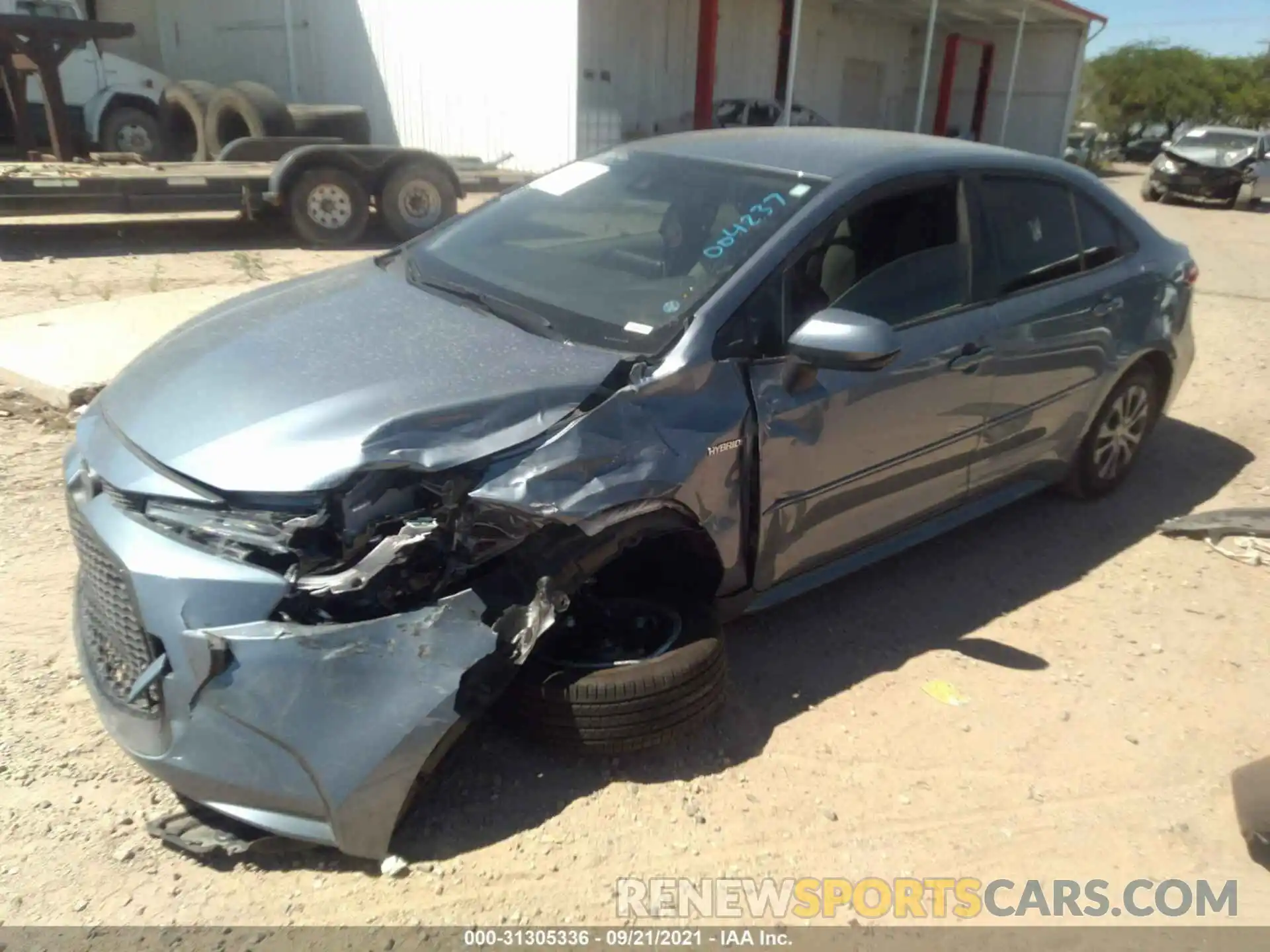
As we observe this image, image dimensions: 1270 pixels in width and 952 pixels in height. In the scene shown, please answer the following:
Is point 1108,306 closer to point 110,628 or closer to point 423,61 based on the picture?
point 110,628

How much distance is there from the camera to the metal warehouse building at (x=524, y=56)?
15984 mm

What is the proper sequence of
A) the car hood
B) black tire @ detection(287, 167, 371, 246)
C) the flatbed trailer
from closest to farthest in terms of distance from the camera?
the car hood
the flatbed trailer
black tire @ detection(287, 167, 371, 246)

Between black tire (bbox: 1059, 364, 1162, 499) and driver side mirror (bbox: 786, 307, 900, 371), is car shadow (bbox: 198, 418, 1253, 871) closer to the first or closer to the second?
black tire (bbox: 1059, 364, 1162, 499)

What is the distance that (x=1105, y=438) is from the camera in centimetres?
494

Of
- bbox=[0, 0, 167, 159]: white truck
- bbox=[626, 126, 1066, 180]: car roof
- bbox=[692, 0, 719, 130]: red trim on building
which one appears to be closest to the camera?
bbox=[626, 126, 1066, 180]: car roof

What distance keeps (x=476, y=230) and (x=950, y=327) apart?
1.83m

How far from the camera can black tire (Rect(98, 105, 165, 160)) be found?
1438cm

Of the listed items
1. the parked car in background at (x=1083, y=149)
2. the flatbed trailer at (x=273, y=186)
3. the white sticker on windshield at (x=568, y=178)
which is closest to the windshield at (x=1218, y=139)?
the parked car in background at (x=1083, y=149)

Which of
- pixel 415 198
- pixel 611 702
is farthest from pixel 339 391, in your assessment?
pixel 415 198

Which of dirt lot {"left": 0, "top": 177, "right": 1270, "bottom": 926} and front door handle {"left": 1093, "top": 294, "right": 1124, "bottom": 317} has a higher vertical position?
front door handle {"left": 1093, "top": 294, "right": 1124, "bottom": 317}

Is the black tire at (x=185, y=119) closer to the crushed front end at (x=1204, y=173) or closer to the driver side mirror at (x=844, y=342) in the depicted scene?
the driver side mirror at (x=844, y=342)

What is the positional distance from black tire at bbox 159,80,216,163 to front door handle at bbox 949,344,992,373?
1250 cm

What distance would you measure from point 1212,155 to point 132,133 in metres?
20.4

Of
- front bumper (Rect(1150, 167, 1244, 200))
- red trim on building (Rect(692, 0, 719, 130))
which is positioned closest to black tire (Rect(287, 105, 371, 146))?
red trim on building (Rect(692, 0, 719, 130))
